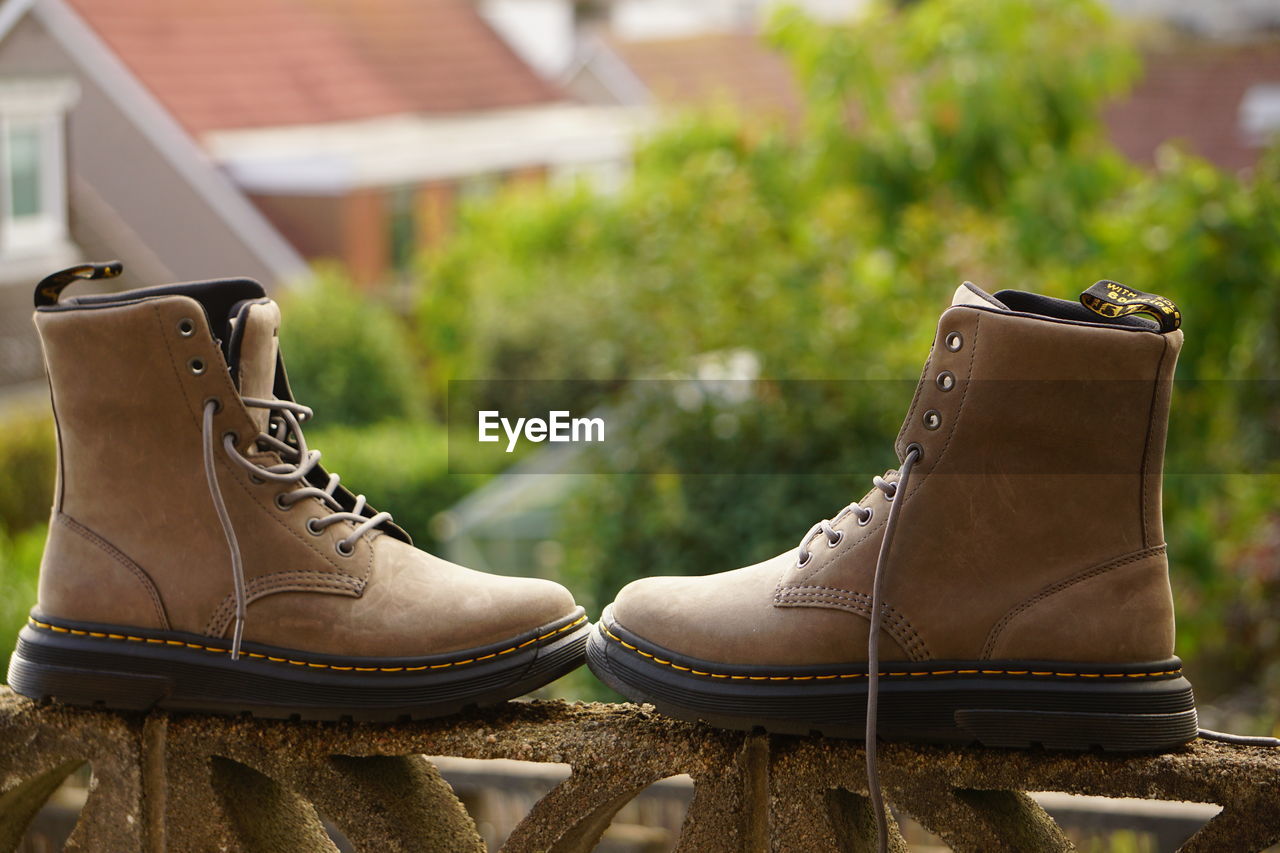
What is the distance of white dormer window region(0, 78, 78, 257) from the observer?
4.88m

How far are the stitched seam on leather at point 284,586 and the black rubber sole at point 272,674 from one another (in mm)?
26

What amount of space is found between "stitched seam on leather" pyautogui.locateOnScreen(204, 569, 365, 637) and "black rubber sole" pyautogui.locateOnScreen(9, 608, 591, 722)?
0.03m

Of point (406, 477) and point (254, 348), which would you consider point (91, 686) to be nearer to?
point (254, 348)

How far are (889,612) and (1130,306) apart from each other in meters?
0.29

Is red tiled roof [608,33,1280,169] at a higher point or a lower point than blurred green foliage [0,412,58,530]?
higher

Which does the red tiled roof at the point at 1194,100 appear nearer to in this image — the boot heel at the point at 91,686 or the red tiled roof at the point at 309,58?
the red tiled roof at the point at 309,58

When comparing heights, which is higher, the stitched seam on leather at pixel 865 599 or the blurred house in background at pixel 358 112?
the stitched seam on leather at pixel 865 599

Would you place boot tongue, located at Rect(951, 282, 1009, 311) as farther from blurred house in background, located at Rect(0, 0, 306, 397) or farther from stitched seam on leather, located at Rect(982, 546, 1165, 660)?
blurred house in background, located at Rect(0, 0, 306, 397)

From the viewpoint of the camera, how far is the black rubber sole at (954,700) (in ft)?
3.23

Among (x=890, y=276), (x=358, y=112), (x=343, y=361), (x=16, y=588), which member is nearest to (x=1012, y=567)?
(x=16, y=588)

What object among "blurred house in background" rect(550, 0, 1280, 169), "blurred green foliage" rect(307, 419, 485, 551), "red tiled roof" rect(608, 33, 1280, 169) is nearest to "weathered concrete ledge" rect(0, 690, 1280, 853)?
"blurred green foliage" rect(307, 419, 485, 551)

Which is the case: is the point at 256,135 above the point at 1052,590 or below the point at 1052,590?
below

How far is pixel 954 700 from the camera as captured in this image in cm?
101

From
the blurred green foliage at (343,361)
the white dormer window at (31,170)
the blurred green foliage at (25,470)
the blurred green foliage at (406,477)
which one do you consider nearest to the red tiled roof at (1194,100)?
the blurred green foliage at (343,361)
